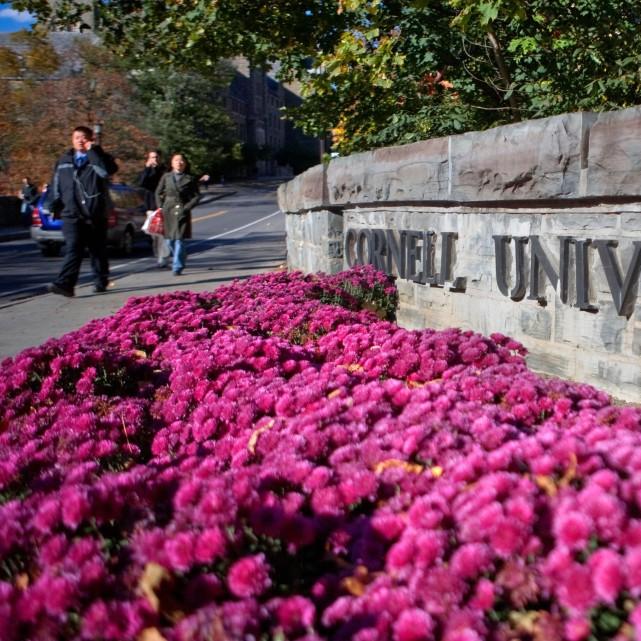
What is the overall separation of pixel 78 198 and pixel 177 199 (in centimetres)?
211

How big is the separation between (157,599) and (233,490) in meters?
0.35

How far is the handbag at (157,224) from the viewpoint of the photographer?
10.9m

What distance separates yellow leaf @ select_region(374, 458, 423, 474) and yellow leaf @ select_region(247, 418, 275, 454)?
42cm

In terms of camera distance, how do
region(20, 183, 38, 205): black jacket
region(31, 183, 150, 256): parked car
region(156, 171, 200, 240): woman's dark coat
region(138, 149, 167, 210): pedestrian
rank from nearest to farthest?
region(156, 171, 200, 240): woman's dark coat → region(138, 149, 167, 210): pedestrian → region(31, 183, 150, 256): parked car → region(20, 183, 38, 205): black jacket

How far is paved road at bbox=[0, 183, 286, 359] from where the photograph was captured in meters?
7.43

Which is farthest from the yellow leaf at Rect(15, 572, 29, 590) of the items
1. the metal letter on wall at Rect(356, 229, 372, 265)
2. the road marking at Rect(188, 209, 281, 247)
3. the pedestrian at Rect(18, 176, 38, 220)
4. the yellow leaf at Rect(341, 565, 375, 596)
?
the pedestrian at Rect(18, 176, 38, 220)

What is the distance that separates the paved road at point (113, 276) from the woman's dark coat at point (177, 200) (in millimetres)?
765

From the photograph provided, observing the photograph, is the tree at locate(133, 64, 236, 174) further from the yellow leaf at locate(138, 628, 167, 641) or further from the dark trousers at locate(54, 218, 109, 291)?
the yellow leaf at locate(138, 628, 167, 641)

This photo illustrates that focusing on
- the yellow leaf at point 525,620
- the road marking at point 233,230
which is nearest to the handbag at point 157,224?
the road marking at point 233,230

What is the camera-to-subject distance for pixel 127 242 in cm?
1630

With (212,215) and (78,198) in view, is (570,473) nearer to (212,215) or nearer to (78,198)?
(78,198)

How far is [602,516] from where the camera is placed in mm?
1329

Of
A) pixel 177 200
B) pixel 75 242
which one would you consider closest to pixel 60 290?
pixel 75 242

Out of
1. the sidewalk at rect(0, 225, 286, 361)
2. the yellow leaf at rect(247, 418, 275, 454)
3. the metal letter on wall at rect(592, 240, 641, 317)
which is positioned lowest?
the sidewalk at rect(0, 225, 286, 361)
